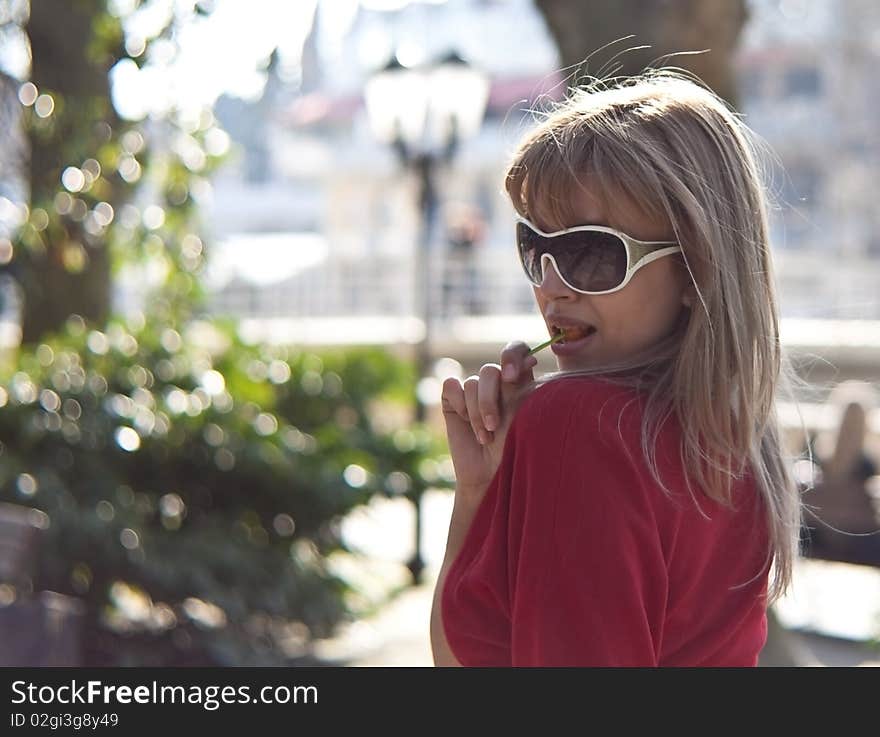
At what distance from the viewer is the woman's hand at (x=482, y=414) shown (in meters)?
1.58

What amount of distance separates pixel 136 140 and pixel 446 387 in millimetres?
6460

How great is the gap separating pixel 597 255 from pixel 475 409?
0.24 metres

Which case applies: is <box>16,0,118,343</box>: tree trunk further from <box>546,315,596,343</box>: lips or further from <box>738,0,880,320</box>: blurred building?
<box>738,0,880,320</box>: blurred building

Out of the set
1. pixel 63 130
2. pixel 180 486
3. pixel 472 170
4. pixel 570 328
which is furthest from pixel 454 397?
pixel 472 170

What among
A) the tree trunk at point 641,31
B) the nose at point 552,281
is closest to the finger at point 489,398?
the nose at point 552,281

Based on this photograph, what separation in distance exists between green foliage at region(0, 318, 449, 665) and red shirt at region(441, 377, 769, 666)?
4.16 m

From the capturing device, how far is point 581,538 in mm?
1344

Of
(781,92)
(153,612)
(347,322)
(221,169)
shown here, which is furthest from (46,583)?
(781,92)

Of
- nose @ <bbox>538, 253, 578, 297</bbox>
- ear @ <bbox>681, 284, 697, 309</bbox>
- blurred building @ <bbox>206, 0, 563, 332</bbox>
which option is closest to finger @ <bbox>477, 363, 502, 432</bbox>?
nose @ <bbox>538, 253, 578, 297</bbox>

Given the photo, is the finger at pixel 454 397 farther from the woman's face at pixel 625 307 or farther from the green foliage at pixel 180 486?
the green foliage at pixel 180 486

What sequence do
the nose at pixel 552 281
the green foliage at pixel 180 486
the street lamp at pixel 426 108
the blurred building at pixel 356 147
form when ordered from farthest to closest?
the blurred building at pixel 356 147 < the street lamp at pixel 426 108 < the green foliage at pixel 180 486 < the nose at pixel 552 281

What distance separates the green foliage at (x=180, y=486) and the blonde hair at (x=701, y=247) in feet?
13.8

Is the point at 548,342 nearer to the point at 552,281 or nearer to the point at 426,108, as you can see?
the point at 552,281

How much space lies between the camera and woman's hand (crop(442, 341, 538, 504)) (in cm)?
158
